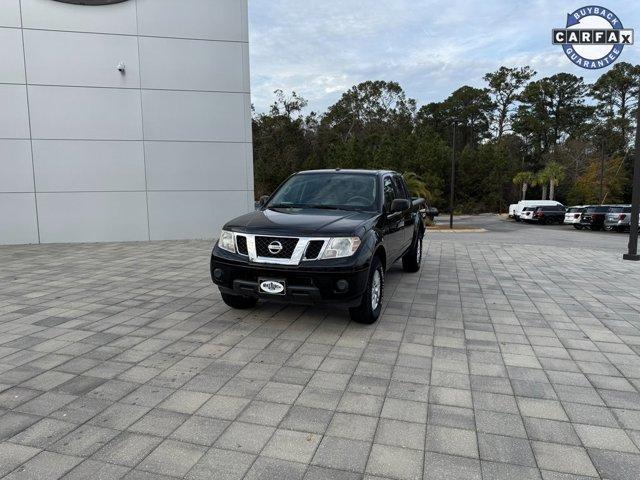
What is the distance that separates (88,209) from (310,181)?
7.80 metres

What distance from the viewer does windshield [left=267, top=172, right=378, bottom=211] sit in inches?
228

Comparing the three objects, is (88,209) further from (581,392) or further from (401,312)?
(581,392)

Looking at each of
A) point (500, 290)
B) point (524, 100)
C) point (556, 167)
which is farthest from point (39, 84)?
point (524, 100)

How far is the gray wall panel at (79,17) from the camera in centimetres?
1086

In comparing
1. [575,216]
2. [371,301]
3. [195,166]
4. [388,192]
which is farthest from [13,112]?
[575,216]

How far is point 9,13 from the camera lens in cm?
1074

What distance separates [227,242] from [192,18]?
357 inches

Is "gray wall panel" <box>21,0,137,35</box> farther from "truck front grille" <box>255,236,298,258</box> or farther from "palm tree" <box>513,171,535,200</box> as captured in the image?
"palm tree" <box>513,171,535,200</box>

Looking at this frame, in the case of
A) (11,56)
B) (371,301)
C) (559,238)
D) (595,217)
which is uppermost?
(11,56)

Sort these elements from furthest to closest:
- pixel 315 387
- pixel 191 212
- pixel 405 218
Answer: pixel 191 212, pixel 405 218, pixel 315 387

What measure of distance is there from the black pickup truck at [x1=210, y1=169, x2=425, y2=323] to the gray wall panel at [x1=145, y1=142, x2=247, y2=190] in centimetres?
672

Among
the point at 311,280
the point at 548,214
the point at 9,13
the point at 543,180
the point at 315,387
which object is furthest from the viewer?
the point at 543,180

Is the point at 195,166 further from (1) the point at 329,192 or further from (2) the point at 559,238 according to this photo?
(2) the point at 559,238

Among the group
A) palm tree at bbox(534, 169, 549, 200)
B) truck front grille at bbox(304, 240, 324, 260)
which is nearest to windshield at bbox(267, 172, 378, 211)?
truck front grille at bbox(304, 240, 324, 260)
